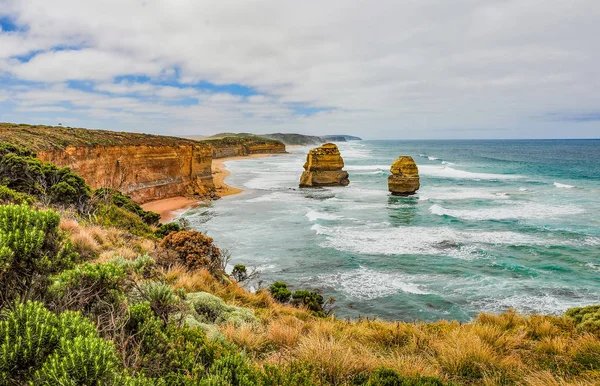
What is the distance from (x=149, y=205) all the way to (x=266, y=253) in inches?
673

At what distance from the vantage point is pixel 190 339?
4.33 meters

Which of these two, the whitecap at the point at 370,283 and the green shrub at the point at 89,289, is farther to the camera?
the whitecap at the point at 370,283

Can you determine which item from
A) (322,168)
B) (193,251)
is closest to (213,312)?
(193,251)

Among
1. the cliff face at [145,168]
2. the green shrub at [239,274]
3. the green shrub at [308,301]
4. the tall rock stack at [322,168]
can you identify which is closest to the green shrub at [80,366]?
the green shrub at [308,301]

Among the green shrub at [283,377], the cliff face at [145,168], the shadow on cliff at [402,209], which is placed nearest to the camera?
the green shrub at [283,377]

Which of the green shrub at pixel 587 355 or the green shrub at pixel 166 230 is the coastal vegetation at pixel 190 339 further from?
the green shrub at pixel 166 230

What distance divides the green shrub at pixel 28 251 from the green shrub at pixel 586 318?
9.73m

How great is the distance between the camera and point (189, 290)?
8.74 m

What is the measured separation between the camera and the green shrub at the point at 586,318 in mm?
7797

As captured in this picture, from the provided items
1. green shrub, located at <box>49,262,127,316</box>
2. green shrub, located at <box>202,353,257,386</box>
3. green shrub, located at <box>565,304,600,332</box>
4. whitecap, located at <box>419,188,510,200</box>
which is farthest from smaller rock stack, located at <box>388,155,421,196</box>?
green shrub, located at <box>202,353,257,386</box>

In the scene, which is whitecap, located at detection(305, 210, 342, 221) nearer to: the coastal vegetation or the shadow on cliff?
the shadow on cliff

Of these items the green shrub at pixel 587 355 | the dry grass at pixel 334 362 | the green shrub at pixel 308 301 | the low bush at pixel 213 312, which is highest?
the dry grass at pixel 334 362

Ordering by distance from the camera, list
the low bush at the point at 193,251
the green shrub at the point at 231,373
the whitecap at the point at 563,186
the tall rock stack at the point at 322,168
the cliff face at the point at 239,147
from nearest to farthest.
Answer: the green shrub at the point at 231,373
the low bush at the point at 193,251
the whitecap at the point at 563,186
the tall rock stack at the point at 322,168
the cliff face at the point at 239,147

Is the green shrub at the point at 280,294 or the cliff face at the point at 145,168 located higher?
the cliff face at the point at 145,168
